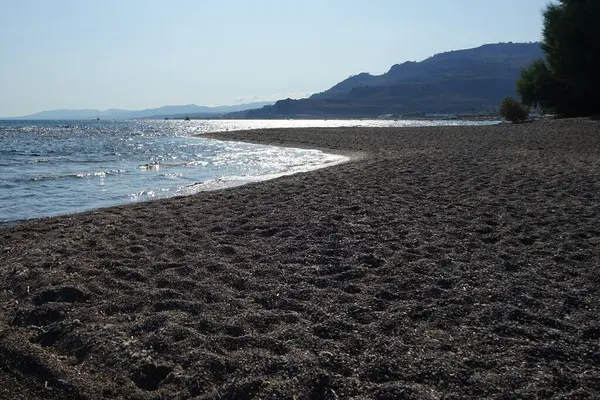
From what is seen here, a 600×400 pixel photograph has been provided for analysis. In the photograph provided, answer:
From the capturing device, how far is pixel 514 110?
45.5 m

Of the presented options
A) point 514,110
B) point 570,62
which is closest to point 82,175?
point 570,62

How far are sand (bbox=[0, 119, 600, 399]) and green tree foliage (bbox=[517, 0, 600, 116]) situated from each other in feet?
93.0

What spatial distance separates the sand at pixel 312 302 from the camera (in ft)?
11.5

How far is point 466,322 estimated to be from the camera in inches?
169

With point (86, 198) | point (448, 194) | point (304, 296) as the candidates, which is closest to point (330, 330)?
point (304, 296)

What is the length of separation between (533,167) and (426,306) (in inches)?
400

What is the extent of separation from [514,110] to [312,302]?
46.2 m

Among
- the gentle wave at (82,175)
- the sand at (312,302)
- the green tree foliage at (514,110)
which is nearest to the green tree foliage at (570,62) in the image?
the green tree foliage at (514,110)

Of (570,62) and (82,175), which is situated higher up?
(570,62)

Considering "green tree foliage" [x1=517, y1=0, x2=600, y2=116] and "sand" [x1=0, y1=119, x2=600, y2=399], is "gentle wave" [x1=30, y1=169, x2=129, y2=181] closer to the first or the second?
"sand" [x1=0, y1=119, x2=600, y2=399]

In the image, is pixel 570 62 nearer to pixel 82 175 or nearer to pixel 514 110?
pixel 514 110

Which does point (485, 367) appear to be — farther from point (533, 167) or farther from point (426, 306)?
point (533, 167)

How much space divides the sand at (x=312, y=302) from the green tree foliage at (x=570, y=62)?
28.3m

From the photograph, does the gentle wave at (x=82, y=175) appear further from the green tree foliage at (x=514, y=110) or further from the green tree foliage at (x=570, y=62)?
the green tree foliage at (x=514, y=110)
